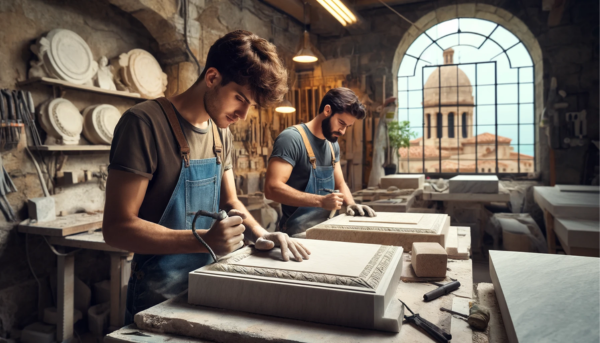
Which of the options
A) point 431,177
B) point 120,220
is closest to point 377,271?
point 120,220

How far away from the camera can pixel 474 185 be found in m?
5.53

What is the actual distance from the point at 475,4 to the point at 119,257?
24.0 ft

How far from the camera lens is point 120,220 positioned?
1314 millimetres

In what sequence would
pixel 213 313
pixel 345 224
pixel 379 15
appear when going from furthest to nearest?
1. pixel 379 15
2. pixel 345 224
3. pixel 213 313

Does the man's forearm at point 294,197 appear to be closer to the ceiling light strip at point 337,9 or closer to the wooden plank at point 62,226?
the wooden plank at point 62,226

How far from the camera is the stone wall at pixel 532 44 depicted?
21.6 ft

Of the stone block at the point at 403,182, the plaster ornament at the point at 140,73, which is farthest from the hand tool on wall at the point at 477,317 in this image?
the stone block at the point at 403,182

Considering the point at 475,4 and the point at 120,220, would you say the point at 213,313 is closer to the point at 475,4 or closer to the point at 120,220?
the point at 120,220

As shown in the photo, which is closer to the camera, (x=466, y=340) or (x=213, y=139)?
(x=466, y=340)

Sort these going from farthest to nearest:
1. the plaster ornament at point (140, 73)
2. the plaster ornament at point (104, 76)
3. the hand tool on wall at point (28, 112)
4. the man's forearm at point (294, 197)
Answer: the plaster ornament at point (140, 73) → the plaster ornament at point (104, 76) → the hand tool on wall at point (28, 112) → the man's forearm at point (294, 197)

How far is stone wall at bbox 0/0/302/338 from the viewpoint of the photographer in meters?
3.50

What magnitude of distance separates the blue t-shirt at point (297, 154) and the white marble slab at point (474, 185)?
3373mm

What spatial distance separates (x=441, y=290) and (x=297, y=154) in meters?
1.55

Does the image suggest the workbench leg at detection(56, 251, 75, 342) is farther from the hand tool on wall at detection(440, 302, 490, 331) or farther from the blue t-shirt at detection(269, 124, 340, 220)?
the hand tool on wall at detection(440, 302, 490, 331)
